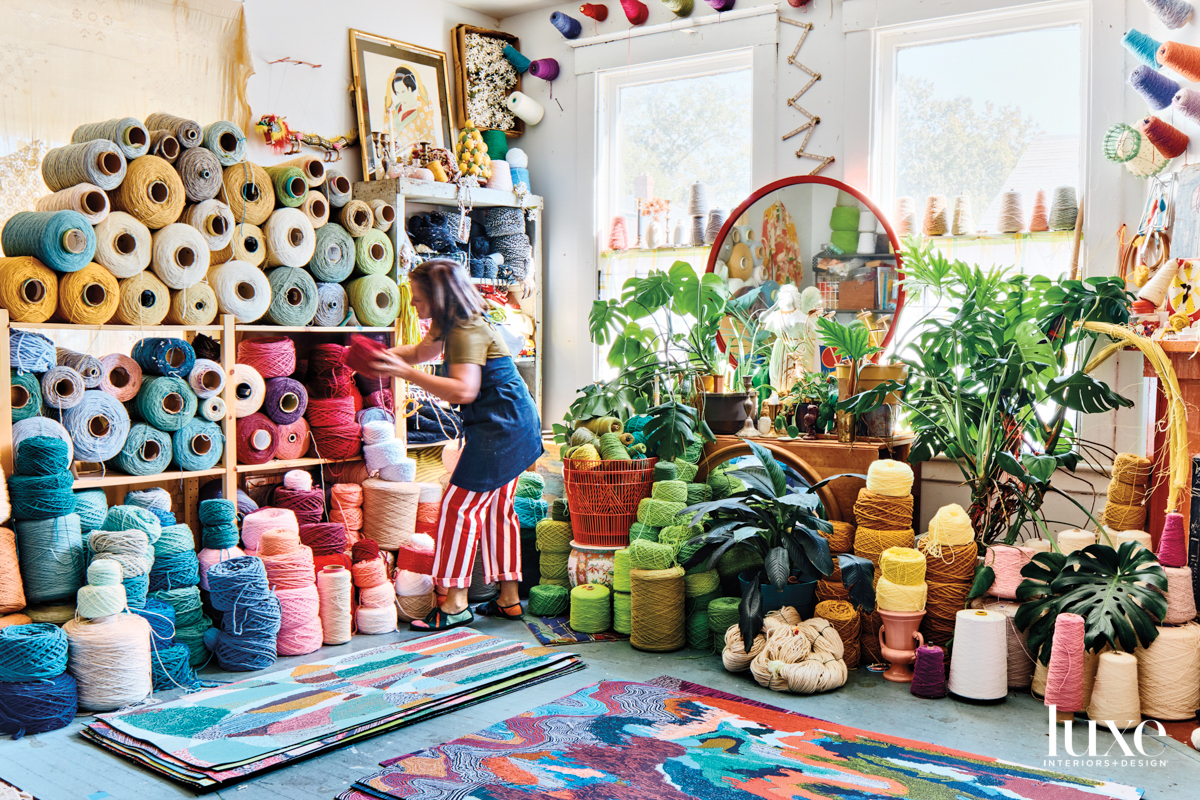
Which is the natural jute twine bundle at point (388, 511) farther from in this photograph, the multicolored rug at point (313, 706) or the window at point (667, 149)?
the window at point (667, 149)

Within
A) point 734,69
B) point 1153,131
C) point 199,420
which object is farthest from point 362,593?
point 1153,131

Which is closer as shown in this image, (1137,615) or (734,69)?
(1137,615)

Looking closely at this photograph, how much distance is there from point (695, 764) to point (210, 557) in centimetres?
209

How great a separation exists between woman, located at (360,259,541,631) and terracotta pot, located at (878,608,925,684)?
5.14ft

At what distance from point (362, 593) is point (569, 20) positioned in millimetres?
3191

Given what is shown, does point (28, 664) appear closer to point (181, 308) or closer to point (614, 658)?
point (181, 308)

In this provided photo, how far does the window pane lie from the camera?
4168 millimetres

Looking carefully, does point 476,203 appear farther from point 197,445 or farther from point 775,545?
point 775,545

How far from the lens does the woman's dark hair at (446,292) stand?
4008 millimetres

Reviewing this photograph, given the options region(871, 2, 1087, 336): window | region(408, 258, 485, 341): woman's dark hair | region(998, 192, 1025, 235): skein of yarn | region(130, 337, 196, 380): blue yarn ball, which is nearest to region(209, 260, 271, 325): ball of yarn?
region(130, 337, 196, 380): blue yarn ball

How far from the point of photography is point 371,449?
4348 millimetres

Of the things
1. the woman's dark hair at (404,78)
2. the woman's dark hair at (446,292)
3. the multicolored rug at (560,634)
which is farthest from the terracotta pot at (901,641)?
the woman's dark hair at (404,78)

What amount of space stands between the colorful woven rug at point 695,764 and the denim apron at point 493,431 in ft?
3.84

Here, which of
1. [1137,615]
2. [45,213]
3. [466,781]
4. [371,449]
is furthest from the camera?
[371,449]
